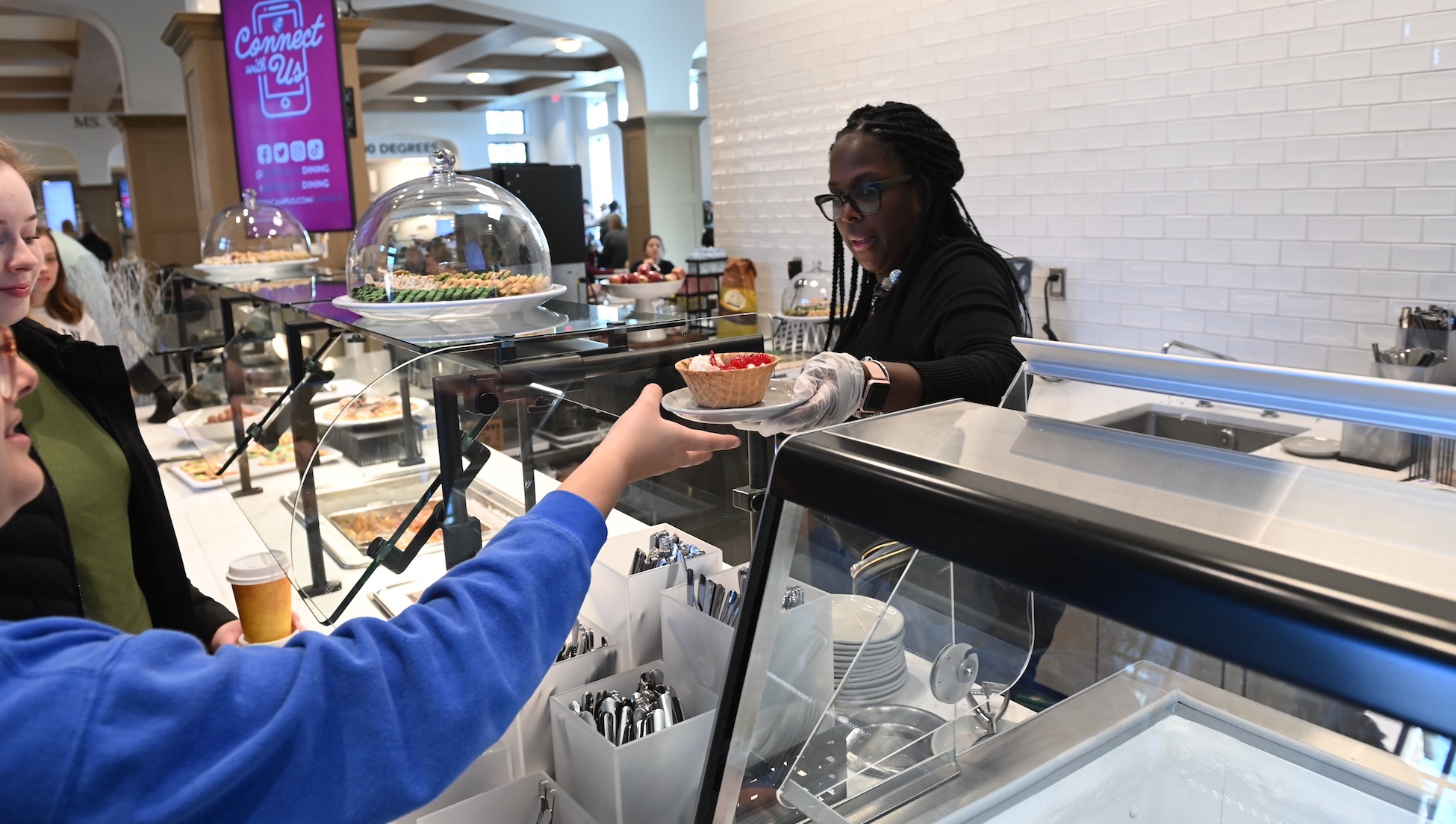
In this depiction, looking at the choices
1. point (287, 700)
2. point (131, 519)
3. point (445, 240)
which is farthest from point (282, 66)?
point (287, 700)

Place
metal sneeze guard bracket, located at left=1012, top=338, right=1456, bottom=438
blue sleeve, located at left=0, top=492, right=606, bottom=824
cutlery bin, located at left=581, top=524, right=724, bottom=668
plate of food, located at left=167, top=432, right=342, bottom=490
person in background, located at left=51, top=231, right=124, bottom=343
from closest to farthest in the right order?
blue sleeve, located at left=0, top=492, right=606, bottom=824 < metal sneeze guard bracket, located at left=1012, top=338, right=1456, bottom=438 < cutlery bin, located at left=581, top=524, right=724, bottom=668 < plate of food, located at left=167, top=432, right=342, bottom=490 < person in background, located at left=51, top=231, right=124, bottom=343

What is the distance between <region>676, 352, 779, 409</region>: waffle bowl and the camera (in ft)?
4.05

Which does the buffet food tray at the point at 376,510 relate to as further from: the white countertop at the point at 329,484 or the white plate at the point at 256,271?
the white plate at the point at 256,271

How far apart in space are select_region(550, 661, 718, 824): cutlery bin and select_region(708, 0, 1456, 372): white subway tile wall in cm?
322

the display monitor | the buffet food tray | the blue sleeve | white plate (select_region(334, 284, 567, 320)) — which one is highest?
the display monitor

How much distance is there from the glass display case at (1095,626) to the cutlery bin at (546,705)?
43 centimetres

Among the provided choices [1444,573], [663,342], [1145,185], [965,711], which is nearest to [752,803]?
[965,711]

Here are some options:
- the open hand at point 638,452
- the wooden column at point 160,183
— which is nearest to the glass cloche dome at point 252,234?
the open hand at point 638,452

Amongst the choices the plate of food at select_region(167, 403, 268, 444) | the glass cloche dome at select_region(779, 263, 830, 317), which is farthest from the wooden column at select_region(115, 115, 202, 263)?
the glass cloche dome at select_region(779, 263, 830, 317)

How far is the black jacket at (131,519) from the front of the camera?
1590mm

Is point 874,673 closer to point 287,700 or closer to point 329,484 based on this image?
point 287,700

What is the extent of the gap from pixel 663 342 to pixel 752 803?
1008 millimetres

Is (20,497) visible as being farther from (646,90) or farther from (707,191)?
(707,191)

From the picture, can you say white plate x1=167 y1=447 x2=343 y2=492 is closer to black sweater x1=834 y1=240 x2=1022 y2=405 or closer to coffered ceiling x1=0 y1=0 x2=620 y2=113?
black sweater x1=834 y1=240 x2=1022 y2=405
